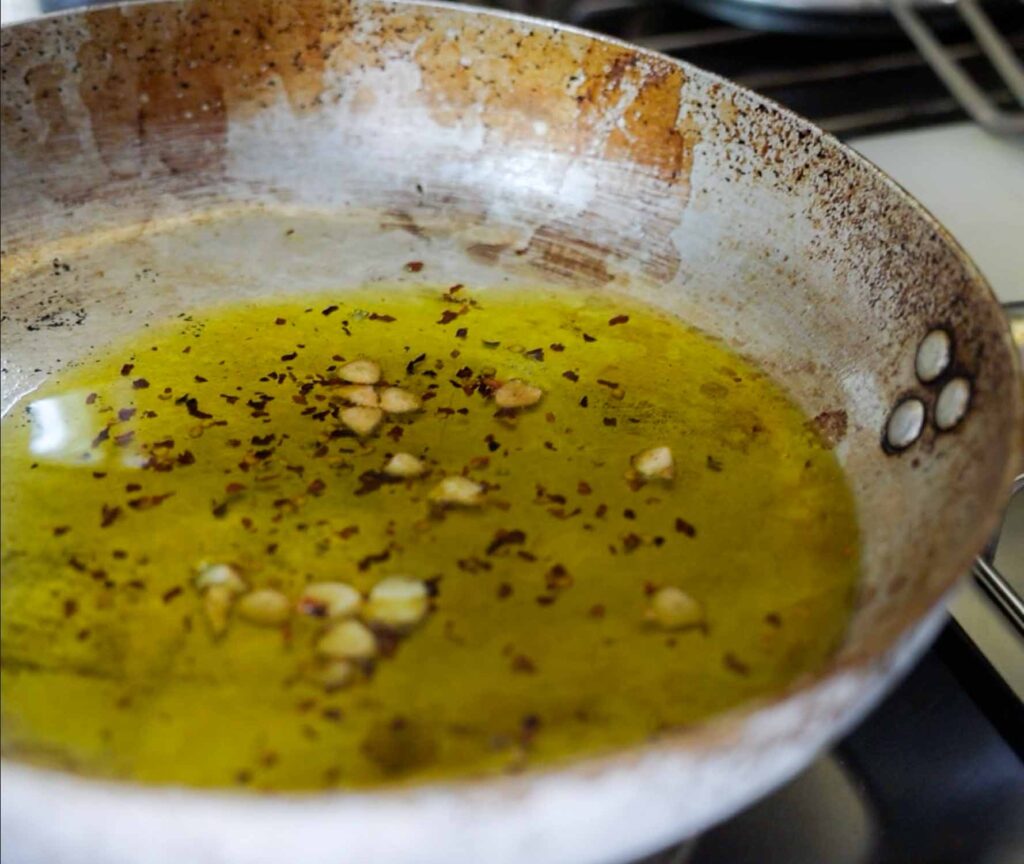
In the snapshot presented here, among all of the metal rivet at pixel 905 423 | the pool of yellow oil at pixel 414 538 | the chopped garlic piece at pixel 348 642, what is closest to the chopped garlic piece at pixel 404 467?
the pool of yellow oil at pixel 414 538

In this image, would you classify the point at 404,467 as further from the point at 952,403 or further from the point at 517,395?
the point at 952,403

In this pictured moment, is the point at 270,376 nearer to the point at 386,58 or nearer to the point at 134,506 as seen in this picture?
the point at 134,506

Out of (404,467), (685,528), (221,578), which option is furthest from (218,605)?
(685,528)

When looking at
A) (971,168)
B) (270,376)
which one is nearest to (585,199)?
(270,376)

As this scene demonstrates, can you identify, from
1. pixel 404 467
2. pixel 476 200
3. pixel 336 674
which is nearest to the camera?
pixel 336 674

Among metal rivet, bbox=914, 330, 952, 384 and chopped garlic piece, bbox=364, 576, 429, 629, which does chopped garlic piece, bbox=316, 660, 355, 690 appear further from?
metal rivet, bbox=914, 330, 952, 384

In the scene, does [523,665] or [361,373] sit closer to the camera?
[523,665]

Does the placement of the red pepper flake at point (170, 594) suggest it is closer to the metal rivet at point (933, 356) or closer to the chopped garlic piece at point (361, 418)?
the chopped garlic piece at point (361, 418)
